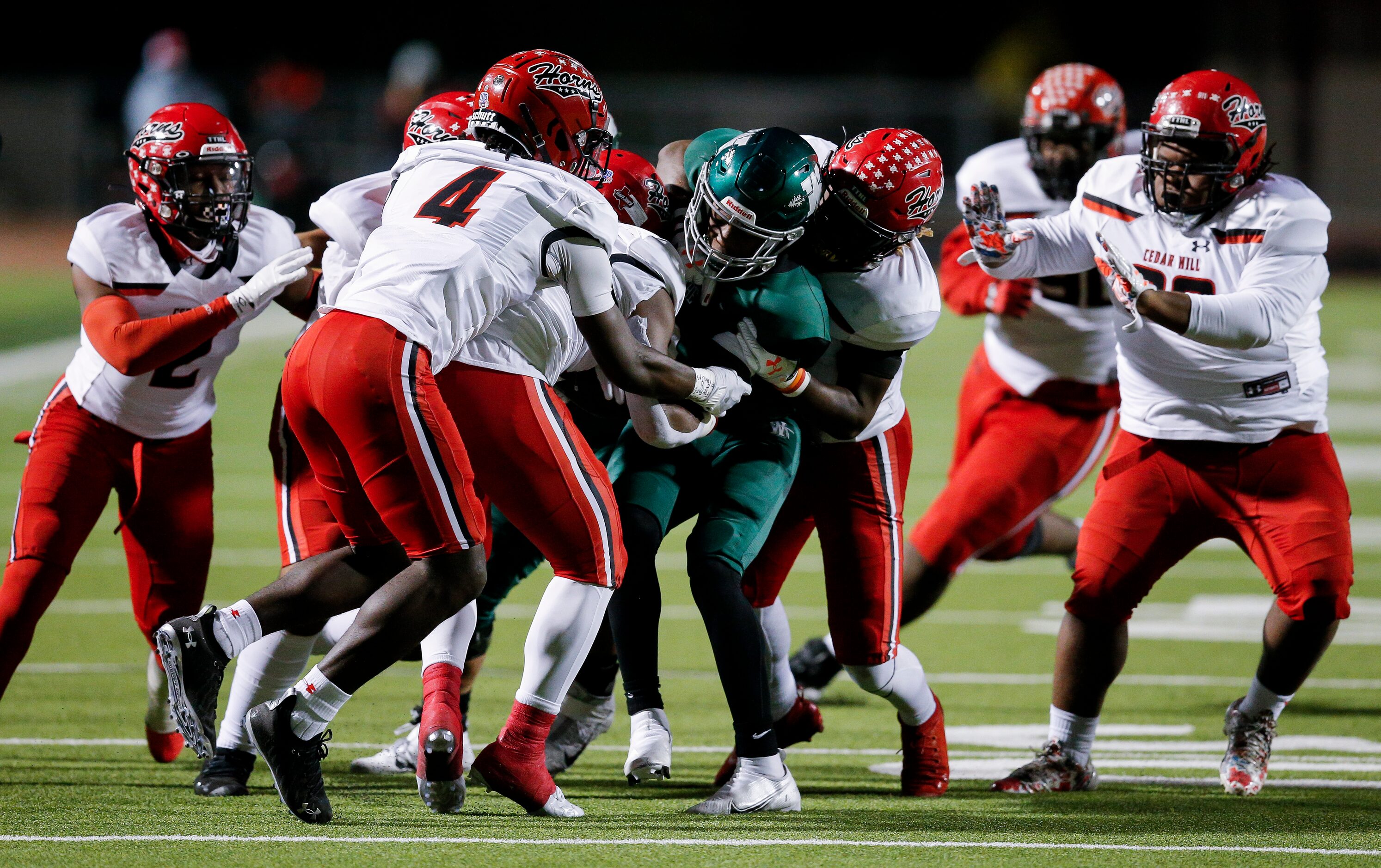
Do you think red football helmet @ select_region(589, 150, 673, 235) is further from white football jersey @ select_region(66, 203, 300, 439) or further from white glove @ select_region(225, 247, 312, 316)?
white football jersey @ select_region(66, 203, 300, 439)

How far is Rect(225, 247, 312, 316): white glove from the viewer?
3.98 metres

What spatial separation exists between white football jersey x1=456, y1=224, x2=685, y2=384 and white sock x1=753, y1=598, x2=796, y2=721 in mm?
941

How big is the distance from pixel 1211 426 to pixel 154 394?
2725 millimetres

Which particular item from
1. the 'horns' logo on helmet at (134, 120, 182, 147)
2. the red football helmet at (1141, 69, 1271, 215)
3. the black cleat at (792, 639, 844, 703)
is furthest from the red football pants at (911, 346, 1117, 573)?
the 'horns' logo on helmet at (134, 120, 182, 147)

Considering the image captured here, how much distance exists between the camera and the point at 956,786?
433cm

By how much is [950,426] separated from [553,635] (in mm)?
8079

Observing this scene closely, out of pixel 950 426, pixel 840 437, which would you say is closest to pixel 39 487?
pixel 840 437

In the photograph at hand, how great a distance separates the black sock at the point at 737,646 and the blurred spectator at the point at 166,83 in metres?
12.5

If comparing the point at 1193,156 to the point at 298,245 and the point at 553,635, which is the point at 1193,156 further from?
the point at 298,245

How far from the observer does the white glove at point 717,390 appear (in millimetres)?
3721

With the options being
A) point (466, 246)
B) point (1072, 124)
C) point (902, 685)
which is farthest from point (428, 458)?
point (1072, 124)

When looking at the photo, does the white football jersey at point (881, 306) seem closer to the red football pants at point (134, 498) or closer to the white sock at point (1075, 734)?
the white sock at point (1075, 734)

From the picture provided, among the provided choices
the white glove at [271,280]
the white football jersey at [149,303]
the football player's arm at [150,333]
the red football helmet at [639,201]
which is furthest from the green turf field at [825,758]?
the red football helmet at [639,201]

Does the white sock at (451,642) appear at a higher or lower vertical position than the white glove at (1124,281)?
lower
